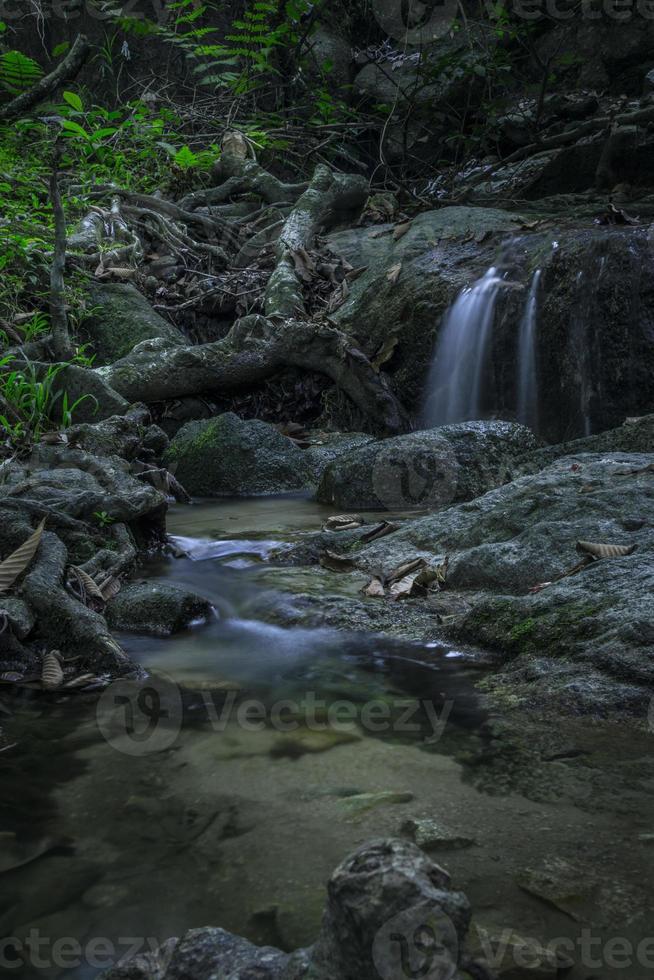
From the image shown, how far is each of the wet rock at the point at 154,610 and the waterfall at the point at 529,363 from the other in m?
4.24

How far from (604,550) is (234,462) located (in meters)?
3.84

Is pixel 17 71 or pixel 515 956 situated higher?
pixel 17 71

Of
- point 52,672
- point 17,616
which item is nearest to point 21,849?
point 52,672

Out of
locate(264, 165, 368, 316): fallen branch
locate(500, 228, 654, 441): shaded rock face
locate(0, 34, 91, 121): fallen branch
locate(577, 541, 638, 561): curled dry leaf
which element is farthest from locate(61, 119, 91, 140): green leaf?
locate(577, 541, 638, 561): curled dry leaf

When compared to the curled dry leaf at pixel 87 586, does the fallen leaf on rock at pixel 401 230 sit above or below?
above

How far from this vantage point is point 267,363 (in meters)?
7.70

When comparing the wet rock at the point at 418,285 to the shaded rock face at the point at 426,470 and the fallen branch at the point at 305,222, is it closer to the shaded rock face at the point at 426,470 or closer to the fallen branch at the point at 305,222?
the fallen branch at the point at 305,222

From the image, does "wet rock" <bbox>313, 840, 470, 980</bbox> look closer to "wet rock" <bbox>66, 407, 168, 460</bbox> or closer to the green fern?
"wet rock" <bbox>66, 407, 168, 460</bbox>

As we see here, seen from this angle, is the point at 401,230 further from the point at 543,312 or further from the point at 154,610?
the point at 154,610

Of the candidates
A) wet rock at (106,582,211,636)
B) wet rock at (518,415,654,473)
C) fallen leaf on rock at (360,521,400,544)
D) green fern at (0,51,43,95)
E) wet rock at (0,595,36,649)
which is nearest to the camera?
wet rock at (0,595,36,649)

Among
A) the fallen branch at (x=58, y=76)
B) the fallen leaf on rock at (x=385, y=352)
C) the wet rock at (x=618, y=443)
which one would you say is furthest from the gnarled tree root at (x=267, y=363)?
the fallen branch at (x=58, y=76)

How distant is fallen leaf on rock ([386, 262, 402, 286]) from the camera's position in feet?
26.6

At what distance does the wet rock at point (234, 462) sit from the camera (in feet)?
21.0

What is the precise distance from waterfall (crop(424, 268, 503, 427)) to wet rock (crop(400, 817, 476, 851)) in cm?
568
